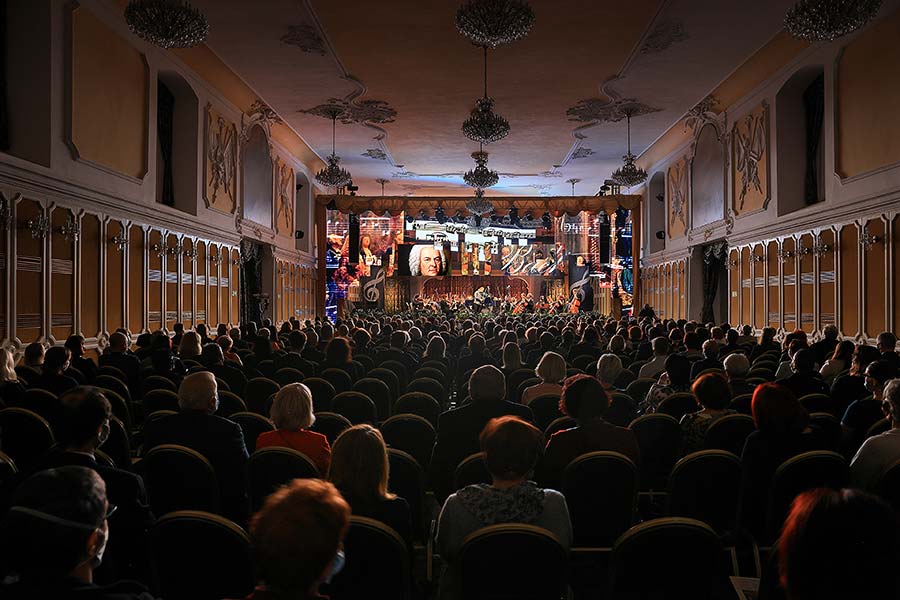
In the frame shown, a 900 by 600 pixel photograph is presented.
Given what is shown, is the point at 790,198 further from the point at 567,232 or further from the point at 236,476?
the point at 567,232

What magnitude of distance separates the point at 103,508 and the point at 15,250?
31.6 ft

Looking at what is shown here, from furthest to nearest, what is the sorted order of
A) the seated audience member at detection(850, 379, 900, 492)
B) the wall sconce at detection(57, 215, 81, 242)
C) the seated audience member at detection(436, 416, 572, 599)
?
the wall sconce at detection(57, 215, 81, 242), the seated audience member at detection(850, 379, 900, 492), the seated audience member at detection(436, 416, 572, 599)

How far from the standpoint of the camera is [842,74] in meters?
13.4

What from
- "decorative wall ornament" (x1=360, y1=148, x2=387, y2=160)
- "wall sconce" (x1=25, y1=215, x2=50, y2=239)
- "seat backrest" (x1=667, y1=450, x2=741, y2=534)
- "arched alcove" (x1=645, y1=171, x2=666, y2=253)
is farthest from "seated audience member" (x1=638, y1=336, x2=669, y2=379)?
"arched alcove" (x1=645, y1=171, x2=666, y2=253)

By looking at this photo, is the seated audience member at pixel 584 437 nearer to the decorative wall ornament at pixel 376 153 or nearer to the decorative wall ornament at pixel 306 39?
the decorative wall ornament at pixel 306 39

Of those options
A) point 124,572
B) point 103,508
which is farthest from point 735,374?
point 103,508

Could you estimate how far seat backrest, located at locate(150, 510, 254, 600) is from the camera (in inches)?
102

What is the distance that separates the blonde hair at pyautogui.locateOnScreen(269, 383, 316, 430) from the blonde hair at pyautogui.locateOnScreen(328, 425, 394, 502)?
1431mm

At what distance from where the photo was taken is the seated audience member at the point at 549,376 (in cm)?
668

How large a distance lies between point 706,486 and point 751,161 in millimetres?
15732

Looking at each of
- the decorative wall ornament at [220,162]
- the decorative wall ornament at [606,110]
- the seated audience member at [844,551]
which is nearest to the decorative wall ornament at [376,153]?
the decorative wall ornament at [220,162]

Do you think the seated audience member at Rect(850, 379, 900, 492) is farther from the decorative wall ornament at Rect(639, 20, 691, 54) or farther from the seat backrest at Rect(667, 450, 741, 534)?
the decorative wall ornament at Rect(639, 20, 691, 54)

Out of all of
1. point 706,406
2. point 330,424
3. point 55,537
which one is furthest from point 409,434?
point 55,537

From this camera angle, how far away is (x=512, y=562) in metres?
2.43
